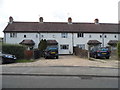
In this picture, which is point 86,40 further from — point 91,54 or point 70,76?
point 70,76

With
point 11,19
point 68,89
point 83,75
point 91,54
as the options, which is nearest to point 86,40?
point 91,54

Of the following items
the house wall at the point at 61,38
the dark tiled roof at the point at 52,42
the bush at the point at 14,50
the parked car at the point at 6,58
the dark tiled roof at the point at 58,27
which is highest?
the dark tiled roof at the point at 58,27

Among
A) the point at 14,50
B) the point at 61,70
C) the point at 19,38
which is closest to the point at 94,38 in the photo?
the point at 19,38

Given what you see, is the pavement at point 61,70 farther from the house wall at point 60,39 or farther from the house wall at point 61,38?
the house wall at point 60,39

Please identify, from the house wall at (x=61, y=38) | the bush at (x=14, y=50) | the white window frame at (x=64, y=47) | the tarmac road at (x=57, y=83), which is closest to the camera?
the tarmac road at (x=57, y=83)

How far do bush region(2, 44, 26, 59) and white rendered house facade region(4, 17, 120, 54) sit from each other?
59.2 ft

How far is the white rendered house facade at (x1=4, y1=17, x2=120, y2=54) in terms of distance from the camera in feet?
121

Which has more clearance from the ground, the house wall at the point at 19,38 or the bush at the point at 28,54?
the house wall at the point at 19,38

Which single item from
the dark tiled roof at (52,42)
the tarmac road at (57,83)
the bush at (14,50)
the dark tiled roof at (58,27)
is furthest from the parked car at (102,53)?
the dark tiled roof at (58,27)

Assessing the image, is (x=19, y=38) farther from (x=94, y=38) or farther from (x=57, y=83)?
(x=57, y=83)

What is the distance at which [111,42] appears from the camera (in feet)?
126

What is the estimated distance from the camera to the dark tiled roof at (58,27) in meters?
37.6

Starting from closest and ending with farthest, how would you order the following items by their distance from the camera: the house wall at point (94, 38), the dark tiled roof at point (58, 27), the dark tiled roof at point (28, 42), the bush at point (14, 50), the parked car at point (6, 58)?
1. the parked car at point (6, 58)
2. the bush at point (14, 50)
3. the dark tiled roof at point (28, 42)
4. the dark tiled roof at point (58, 27)
5. the house wall at point (94, 38)

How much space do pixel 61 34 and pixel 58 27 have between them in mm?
2356
